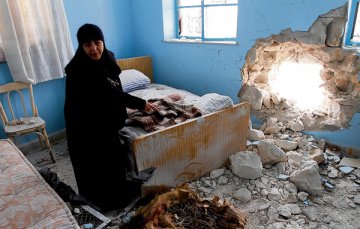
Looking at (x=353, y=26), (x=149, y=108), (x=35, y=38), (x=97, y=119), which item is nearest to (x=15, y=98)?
(x=35, y=38)

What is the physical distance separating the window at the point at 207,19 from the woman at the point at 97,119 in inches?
59.7

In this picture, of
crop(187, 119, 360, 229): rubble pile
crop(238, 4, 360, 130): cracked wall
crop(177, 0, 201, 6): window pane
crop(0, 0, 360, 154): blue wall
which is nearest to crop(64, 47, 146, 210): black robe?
crop(187, 119, 360, 229): rubble pile

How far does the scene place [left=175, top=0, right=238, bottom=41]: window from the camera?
2900 mm

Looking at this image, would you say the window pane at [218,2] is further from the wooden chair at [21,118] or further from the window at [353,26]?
the wooden chair at [21,118]

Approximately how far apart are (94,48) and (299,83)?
233 centimetres

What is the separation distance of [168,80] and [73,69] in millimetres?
1963

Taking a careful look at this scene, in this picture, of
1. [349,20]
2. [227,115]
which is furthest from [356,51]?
[227,115]

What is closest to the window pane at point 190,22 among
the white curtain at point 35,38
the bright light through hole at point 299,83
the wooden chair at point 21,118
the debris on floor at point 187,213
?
the bright light through hole at point 299,83

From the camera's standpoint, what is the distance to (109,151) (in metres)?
1.84

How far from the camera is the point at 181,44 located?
10.6 feet

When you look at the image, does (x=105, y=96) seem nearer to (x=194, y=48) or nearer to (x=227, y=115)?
(x=227, y=115)

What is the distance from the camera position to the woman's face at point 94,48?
1.65 m

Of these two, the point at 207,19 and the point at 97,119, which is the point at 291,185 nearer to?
the point at 97,119

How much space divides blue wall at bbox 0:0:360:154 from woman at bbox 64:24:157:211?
1.29m
